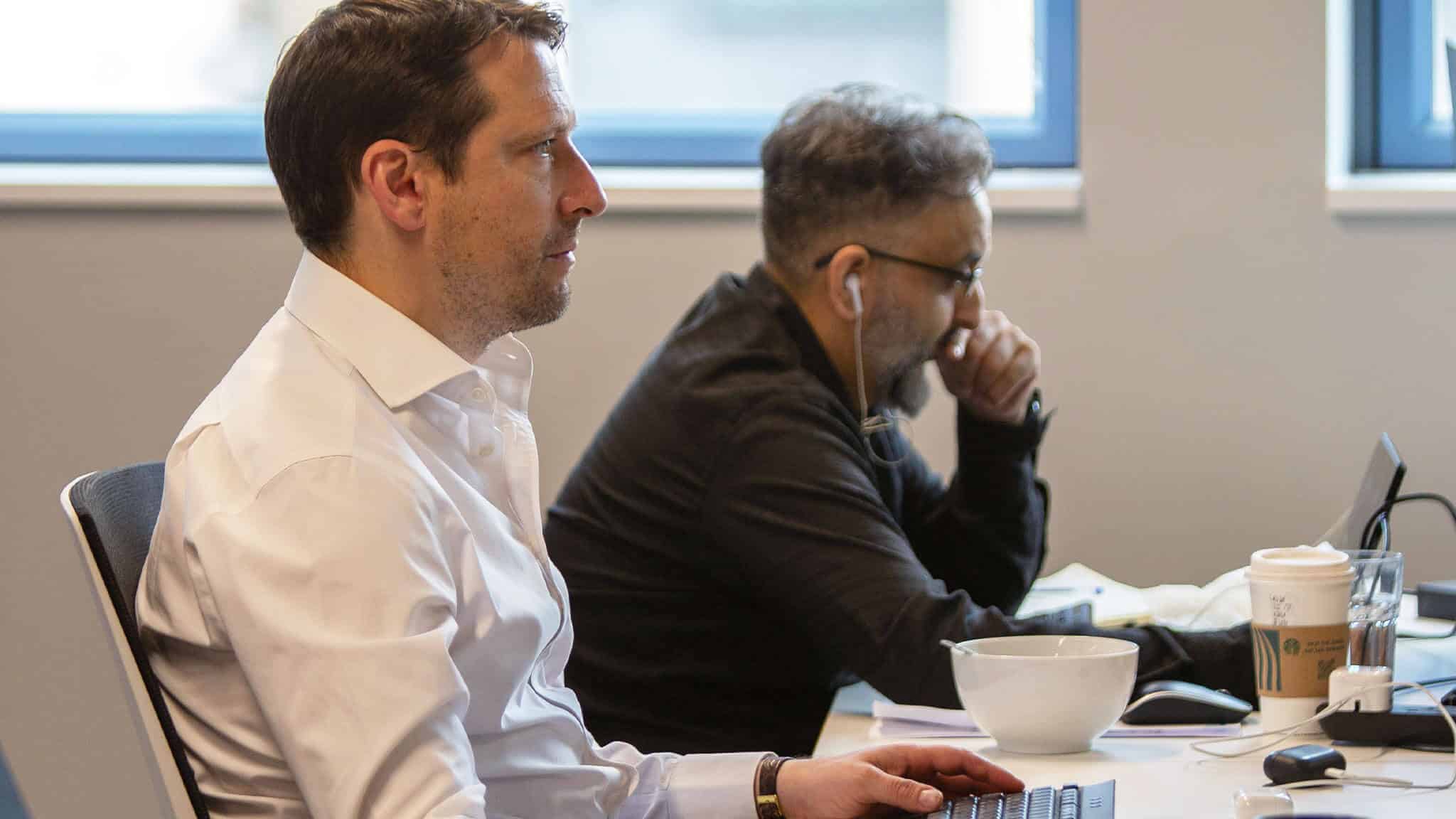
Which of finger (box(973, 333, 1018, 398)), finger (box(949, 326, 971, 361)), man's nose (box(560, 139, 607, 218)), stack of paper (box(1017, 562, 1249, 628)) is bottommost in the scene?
stack of paper (box(1017, 562, 1249, 628))

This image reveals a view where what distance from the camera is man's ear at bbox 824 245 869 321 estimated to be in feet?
6.21

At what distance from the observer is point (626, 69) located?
9.47 ft

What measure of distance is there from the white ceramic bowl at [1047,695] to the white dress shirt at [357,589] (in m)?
0.33

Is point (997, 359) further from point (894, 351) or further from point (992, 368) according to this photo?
point (894, 351)

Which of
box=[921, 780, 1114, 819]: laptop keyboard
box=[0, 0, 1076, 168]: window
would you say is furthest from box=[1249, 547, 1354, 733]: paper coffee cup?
box=[0, 0, 1076, 168]: window

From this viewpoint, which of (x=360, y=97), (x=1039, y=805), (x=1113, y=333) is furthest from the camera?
(x=1113, y=333)

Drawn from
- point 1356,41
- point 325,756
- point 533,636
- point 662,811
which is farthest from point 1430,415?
point 325,756

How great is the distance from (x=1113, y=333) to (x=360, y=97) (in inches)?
67.4

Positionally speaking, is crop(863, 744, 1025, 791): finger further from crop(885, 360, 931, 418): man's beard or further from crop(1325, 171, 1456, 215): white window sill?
crop(1325, 171, 1456, 215): white window sill

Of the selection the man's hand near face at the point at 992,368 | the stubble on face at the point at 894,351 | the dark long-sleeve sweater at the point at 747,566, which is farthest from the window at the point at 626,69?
the dark long-sleeve sweater at the point at 747,566

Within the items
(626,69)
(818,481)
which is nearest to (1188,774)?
(818,481)

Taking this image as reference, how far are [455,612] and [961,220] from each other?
3.57 feet

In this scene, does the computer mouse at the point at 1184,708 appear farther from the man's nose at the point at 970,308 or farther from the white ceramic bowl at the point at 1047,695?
the man's nose at the point at 970,308

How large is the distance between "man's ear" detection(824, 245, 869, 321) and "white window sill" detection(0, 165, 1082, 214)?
80 centimetres
